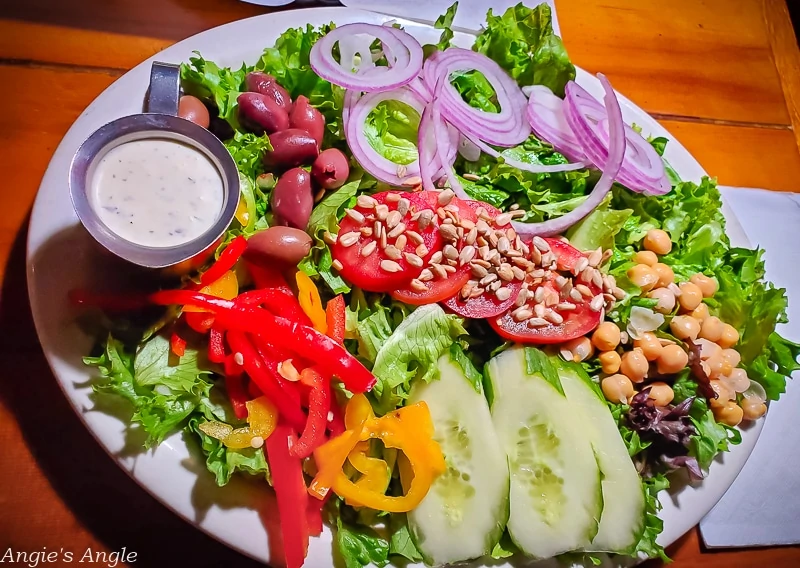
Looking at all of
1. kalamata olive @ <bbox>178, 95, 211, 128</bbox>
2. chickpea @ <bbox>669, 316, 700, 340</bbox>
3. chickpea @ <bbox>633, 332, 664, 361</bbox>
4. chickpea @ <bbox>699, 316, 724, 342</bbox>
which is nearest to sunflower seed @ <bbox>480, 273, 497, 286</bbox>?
chickpea @ <bbox>633, 332, 664, 361</bbox>

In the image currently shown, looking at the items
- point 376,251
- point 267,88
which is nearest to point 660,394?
point 376,251

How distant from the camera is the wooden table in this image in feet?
5.74

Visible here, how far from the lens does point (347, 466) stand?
1.68m

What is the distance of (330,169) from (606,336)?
964 mm

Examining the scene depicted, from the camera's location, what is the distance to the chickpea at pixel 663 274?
204cm

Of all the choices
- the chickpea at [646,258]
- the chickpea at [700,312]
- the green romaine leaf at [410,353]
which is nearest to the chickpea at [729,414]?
the chickpea at [700,312]

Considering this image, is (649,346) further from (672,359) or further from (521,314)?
(521,314)

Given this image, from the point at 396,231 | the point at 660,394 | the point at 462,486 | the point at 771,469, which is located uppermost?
the point at 396,231

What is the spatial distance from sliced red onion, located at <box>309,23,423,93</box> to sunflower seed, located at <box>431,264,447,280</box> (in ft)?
1.99

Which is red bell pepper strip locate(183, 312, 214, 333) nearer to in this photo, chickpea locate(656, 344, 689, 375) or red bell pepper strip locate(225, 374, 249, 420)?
red bell pepper strip locate(225, 374, 249, 420)

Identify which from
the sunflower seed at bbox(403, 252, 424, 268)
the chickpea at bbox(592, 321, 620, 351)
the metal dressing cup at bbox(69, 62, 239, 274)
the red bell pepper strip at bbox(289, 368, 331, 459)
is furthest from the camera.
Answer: the chickpea at bbox(592, 321, 620, 351)

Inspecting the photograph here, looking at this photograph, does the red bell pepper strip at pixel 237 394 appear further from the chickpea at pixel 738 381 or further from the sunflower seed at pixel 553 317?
the chickpea at pixel 738 381

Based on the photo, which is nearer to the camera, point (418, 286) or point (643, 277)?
point (418, 286)

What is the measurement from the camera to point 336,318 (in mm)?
1735
